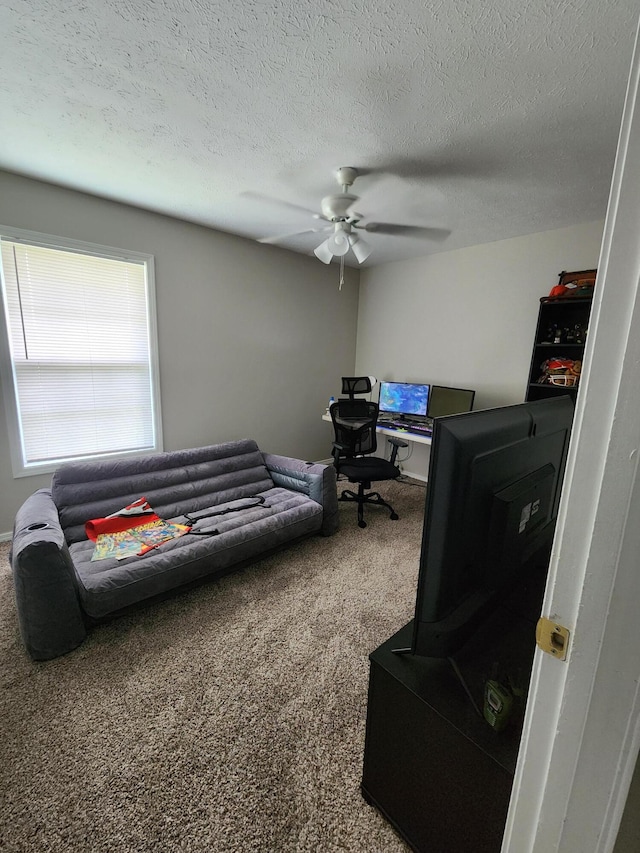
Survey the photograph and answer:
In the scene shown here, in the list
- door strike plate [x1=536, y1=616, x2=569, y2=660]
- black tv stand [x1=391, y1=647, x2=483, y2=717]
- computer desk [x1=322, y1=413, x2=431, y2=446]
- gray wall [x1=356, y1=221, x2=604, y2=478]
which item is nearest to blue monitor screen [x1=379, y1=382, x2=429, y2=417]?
gray wall [x1=356, y1=221, x2=604, y2=478]

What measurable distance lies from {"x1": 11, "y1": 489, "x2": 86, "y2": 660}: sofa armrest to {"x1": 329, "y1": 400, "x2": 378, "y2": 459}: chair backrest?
2212mm

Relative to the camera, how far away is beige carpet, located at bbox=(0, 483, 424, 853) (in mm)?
1114

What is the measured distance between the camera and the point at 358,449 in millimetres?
3373

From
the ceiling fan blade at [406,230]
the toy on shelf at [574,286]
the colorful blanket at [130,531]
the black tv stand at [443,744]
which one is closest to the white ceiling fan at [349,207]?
the ceiling fan blade at [406,230]

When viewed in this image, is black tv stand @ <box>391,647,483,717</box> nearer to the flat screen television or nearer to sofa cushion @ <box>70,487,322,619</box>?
the flat screen television

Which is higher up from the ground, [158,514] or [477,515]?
[477,515]

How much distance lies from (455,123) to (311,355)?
2.84 meters

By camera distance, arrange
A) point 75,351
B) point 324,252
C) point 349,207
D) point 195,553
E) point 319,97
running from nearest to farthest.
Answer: point 319,97 < point 195,553 < point 349,207 < point 324,252 < point 75,351

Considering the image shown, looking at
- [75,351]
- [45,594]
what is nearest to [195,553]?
[45,594]

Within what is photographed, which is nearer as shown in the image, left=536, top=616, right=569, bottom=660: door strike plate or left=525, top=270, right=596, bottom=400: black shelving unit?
left=536, top=616, right=569, bottom=660: door strike plate

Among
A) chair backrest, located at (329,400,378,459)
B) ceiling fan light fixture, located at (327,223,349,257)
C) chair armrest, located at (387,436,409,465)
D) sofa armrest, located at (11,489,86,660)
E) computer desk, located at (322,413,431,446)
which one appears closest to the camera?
sofa armrest, located at (11,489,86,660)

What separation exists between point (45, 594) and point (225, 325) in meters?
2.71

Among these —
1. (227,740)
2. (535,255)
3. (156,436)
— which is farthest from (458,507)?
(535,255)

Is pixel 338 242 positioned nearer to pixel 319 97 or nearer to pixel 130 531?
pixel 319 97
